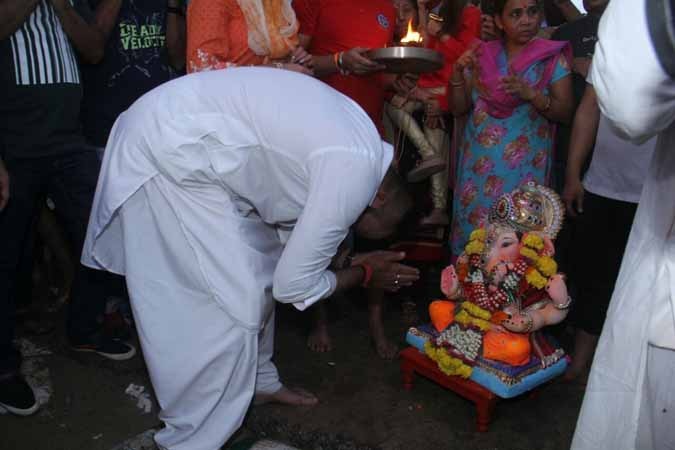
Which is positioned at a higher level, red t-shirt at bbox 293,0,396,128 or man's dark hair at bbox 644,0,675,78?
man's dark hair at bbox 644,0,675,78

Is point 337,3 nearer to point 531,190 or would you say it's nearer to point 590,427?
point 531,190

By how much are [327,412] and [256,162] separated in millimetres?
1372

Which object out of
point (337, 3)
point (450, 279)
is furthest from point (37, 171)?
point (450, 279)

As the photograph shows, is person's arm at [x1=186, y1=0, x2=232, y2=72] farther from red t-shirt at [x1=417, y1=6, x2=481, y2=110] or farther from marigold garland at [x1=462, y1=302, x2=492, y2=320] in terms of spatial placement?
marigold garland at [x1=462, y1=302, x2=492, y2=320]

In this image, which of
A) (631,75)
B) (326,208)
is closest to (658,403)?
(631,75)

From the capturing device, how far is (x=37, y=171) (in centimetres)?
292

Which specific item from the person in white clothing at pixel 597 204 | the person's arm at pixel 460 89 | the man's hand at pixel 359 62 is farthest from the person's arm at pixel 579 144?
the man's hand at pixel 359 62

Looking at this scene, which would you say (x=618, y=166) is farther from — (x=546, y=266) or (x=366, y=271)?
(x=366, y=271)

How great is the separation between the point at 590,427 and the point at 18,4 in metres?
2.60

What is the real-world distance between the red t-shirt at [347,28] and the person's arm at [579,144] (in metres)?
0.99

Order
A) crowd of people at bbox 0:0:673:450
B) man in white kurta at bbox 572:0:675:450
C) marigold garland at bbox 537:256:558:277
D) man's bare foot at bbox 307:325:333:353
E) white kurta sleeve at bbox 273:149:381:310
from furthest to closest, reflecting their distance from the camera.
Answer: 1. man's bare foot at bbox 307:325:333:353
2. marigold garland at bbox 537:256:558:277
3. crowd of people at bbox 0:0:673:450
4. white kurta sleeve at bbox 273:149:381:310
5. man in white kurta at bbox 572:0:675:450

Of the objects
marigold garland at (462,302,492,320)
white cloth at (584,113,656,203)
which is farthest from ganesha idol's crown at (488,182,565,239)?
marigold garland at (462,302,492,320)

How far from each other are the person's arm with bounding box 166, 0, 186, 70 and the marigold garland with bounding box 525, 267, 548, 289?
2099 mm

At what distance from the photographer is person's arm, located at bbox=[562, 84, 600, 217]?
3027 millimetres
